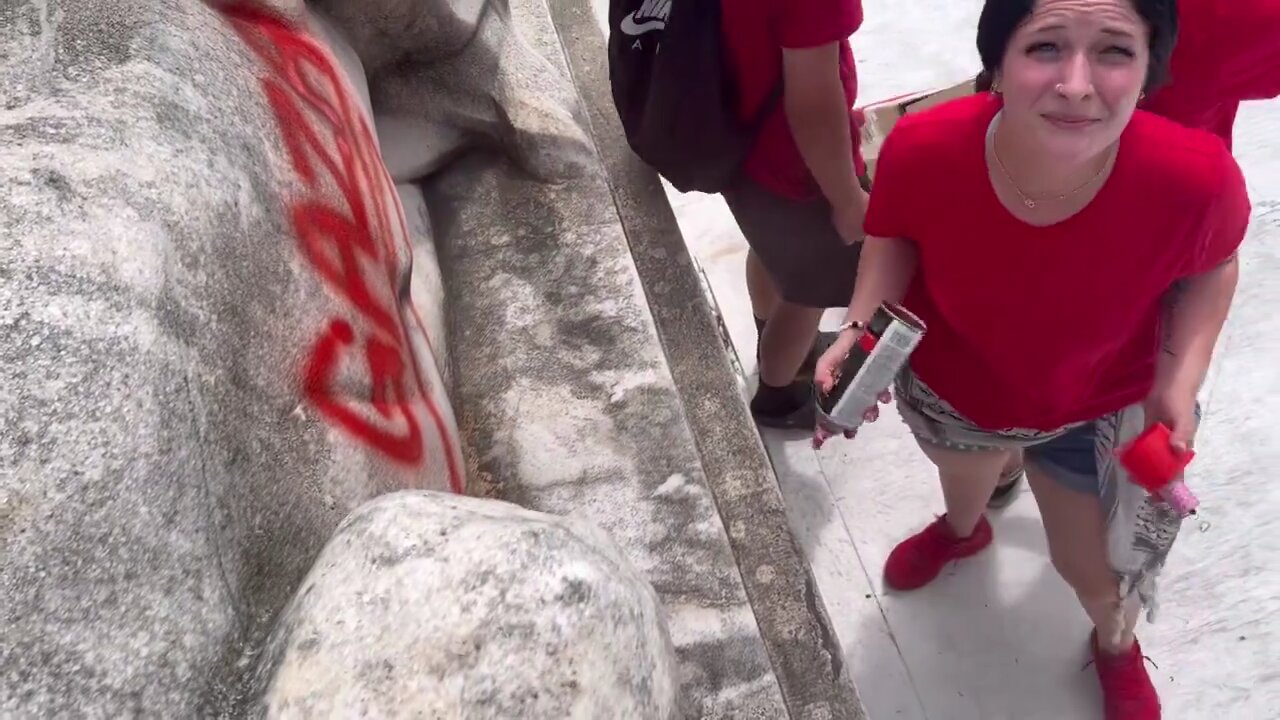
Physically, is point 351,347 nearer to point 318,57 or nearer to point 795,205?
point 318,57

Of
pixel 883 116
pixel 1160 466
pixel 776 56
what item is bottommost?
pixel 883 116

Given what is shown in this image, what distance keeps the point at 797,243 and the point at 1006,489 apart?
0.85m

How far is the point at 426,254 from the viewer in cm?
150

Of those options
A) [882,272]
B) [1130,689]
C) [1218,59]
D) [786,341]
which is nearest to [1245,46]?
[1218,59]

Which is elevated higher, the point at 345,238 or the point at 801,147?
the point at 345,238

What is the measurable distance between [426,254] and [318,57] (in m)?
0.37

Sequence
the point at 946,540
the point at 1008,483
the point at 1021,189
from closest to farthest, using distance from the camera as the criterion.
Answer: the point at 1021,189 → the point at 946,540 → the point at 1008,483

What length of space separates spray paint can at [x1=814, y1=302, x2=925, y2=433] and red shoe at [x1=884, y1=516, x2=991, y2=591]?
91cm

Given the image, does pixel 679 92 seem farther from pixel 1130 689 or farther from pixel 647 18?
pixel 1130 689

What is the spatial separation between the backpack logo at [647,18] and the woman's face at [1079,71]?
1.75 ft

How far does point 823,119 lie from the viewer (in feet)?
4.60

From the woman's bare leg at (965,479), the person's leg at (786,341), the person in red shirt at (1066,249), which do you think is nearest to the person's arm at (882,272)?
the person in red shirt at (1066,249)

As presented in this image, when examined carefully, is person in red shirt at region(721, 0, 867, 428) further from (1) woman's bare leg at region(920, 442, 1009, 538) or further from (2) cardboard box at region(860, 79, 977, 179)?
(2) cardboard box at region(860, 79, 977, 179)

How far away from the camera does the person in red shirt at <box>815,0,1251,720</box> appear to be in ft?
3.33
